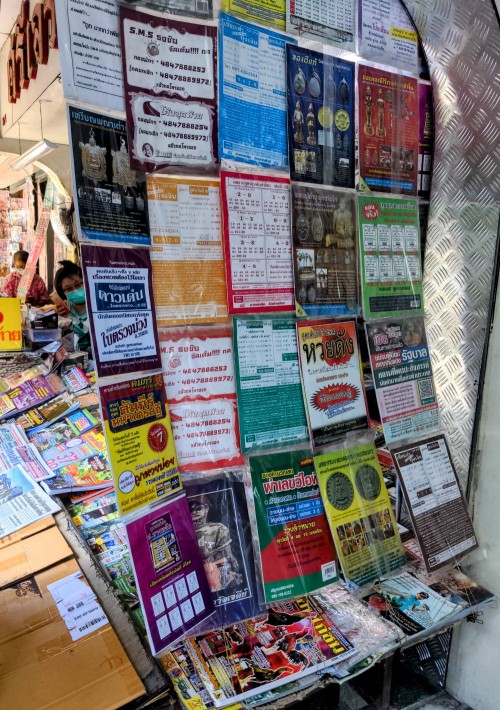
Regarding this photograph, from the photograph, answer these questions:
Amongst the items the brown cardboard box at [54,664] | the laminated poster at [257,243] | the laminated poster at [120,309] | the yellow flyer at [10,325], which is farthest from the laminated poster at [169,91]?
the yellow flyer at [10,325]

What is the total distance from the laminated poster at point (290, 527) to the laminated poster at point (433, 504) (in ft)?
1.17

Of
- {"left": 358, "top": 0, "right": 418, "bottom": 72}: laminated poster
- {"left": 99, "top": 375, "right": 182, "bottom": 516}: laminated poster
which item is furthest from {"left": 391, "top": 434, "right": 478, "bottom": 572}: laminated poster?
{"left": 358, "top": 0, "right": 418, "bottom": 72}: laminated poster

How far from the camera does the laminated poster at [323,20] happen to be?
1625mm

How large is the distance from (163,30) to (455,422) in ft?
5.29

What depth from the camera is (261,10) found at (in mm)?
1564

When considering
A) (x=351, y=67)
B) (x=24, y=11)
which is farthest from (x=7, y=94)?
(x=351, y=67)

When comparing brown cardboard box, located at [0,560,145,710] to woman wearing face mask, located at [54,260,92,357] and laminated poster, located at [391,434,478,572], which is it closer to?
laminated poster, located at [391,434,478,572]

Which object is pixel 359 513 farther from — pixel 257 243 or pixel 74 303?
pixel 74 303

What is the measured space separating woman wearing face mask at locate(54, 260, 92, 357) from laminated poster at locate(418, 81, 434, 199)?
190 cm

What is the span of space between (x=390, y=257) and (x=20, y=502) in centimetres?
184

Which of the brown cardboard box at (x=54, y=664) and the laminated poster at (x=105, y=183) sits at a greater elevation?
the laminated poster at (x=105, y=183)

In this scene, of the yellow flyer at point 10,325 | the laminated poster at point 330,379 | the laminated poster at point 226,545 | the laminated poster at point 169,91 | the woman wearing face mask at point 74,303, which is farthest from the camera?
the woman wearing face mask at point 74,303

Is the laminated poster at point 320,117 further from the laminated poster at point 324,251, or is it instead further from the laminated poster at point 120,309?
the laminated poster at point 120,309

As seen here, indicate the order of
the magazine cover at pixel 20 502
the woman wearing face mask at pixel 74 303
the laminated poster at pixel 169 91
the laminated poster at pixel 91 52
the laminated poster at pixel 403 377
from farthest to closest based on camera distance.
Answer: the woman wearing face mask at pixel 74 303 → the magazine cover at pixel 20 502 → the laminated poster at pixel 403 377 → the laminated poster at pixel 169 91 → the laminated poster at pixel 91 52
